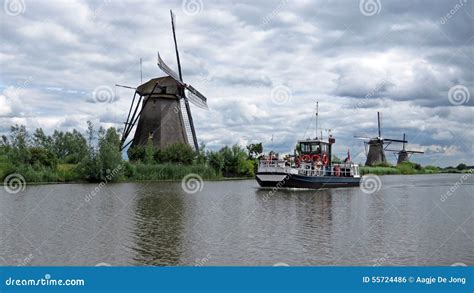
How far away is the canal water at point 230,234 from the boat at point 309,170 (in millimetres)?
13607

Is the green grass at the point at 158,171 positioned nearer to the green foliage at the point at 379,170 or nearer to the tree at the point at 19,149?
the tree at the point at 19,149

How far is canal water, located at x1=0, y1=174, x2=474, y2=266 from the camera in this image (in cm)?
1477

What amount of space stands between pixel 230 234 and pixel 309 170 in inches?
1114

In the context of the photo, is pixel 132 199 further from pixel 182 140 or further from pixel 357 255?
pixel 182 140

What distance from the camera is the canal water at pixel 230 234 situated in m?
14.8

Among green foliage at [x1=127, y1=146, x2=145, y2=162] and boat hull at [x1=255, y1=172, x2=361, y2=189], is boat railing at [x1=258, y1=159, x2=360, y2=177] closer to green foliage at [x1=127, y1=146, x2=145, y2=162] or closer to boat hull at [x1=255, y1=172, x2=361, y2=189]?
boat hull at [x1=255, y1=172, x2=361, y2=189]

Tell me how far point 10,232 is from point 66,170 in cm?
3919

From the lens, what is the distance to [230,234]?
18672 mm

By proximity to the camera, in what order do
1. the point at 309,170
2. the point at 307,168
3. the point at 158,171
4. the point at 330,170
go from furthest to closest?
the point at 158,171 < the point at 330,170 < the point at 307,168 < the point at 309,170

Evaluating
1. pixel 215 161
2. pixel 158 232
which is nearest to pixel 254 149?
pixel 215 161

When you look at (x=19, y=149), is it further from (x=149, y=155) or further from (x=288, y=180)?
(x=288, y=180)

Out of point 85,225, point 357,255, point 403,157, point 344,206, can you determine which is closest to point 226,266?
point 357,255

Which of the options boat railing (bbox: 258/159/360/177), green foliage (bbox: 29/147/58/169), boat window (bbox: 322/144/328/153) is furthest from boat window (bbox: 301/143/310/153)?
green foliage (bbox: 29/147/58/169)

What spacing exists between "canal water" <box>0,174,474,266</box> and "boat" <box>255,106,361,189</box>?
536 inches
